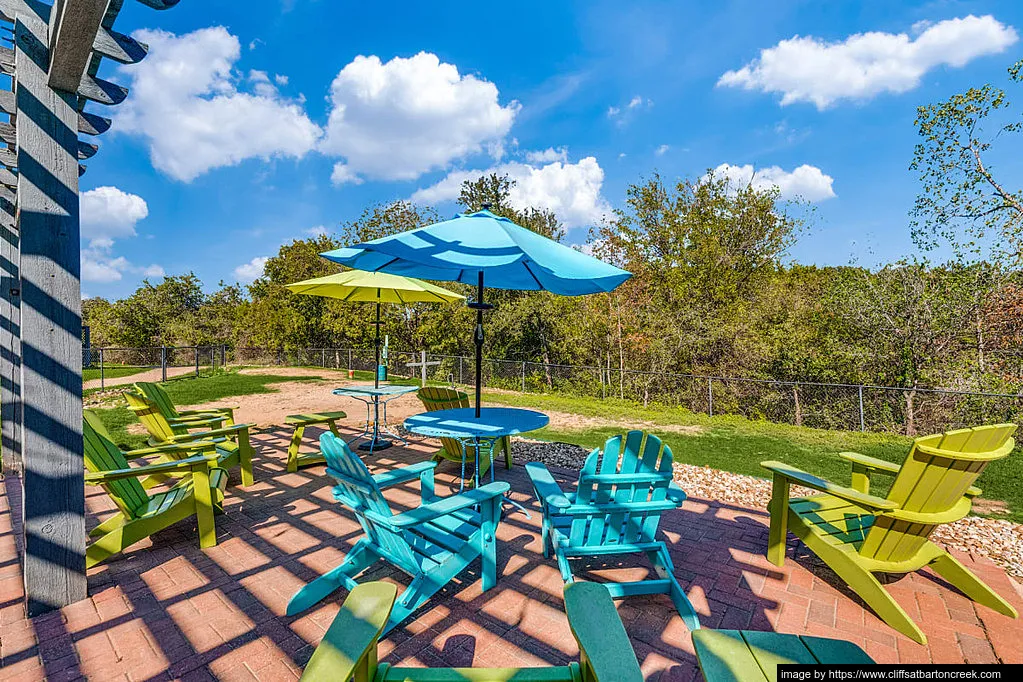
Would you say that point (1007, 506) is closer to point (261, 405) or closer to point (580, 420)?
point (580, 420)

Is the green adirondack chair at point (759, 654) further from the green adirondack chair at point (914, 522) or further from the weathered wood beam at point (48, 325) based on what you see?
the weathered wood beam at point (48, 325)

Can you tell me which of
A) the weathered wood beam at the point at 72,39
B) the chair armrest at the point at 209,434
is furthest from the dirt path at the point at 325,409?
the weathered wood beam at the point at 72,39

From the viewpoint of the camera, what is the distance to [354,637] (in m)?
1.03

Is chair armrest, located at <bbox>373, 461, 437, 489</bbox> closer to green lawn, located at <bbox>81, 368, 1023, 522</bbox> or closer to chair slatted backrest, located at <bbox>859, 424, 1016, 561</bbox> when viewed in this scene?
chair slatted backrest, located at <bbox>859, 424, 1016, 561</bbox>

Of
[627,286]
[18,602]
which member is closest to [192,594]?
[18,602]

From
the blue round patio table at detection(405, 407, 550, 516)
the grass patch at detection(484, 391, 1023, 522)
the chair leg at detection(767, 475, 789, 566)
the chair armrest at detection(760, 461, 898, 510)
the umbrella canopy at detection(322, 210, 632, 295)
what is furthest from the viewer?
the grass patch at detection(484, 391, 1023, 522)

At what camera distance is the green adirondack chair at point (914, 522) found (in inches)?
88.4

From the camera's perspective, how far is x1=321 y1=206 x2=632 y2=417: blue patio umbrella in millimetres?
A: 3084

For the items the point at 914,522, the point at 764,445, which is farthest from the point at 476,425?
the point at 764,445

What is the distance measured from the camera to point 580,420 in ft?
30.6

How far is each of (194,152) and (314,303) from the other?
7.45 m

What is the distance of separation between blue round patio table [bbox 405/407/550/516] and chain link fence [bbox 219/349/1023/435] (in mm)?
6226

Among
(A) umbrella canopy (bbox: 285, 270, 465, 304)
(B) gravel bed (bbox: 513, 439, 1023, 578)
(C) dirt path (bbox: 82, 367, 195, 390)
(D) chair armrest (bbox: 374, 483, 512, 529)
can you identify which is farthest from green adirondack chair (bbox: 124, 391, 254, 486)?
(C) dirt path (bbox: 82, 367, 195, 390)

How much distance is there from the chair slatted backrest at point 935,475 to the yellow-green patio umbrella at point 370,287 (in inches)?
180
